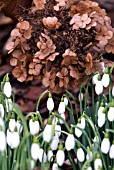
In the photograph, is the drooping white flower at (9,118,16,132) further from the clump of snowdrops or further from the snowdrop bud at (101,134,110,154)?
the snowdrop bud at (101,134,110,154)

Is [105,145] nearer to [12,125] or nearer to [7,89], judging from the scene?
[12,125]

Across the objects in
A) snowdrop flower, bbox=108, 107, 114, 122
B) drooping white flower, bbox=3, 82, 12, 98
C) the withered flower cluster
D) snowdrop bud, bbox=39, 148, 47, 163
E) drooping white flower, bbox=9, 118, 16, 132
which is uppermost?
the withered flower cluster

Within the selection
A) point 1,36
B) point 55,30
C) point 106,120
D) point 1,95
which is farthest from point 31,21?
point 1,36

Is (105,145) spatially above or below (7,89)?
below

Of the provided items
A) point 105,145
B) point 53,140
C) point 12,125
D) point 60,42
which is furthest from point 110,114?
point 60,42

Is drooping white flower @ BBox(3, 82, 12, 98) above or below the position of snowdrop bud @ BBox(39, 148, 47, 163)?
above

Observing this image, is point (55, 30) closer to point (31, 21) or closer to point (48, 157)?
point (31, 21)

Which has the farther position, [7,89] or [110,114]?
[7,89]

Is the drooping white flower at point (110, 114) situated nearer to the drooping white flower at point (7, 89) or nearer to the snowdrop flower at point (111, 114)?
the snowdrop flower at point (111, 114)

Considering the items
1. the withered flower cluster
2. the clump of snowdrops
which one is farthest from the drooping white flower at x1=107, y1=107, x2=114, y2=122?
the withered flower cluster
